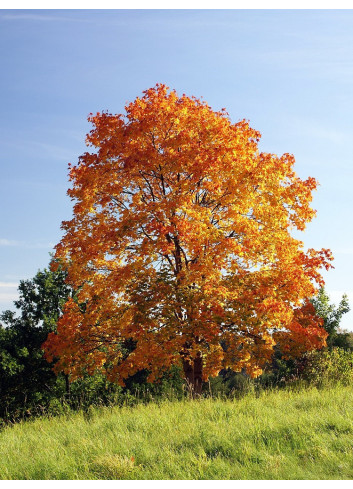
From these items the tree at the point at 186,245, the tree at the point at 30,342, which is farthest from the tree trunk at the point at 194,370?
the tree at the point at 30,342

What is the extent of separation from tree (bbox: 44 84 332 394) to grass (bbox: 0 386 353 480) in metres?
4.55

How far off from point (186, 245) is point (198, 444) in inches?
393

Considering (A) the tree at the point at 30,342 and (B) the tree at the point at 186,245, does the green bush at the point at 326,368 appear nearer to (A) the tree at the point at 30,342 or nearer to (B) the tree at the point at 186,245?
(B) the tree at the point at 186,245

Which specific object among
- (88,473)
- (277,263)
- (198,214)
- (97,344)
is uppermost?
(198,214)

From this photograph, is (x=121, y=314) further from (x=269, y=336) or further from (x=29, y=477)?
(x=29, y=477)

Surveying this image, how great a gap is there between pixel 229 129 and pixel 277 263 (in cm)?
562

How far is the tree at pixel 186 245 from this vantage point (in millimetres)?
18094

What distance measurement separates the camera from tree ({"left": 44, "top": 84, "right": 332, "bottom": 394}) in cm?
1809

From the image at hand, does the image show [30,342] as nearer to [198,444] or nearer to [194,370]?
[194,370]

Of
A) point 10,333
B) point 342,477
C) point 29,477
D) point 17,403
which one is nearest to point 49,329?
point 10,333

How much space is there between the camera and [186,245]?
19797 mm

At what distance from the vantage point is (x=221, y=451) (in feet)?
34.6

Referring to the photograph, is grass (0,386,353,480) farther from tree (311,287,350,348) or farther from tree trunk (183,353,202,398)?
tree (311,287,350,348)

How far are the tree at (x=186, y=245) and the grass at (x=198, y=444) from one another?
4553 millimetres
